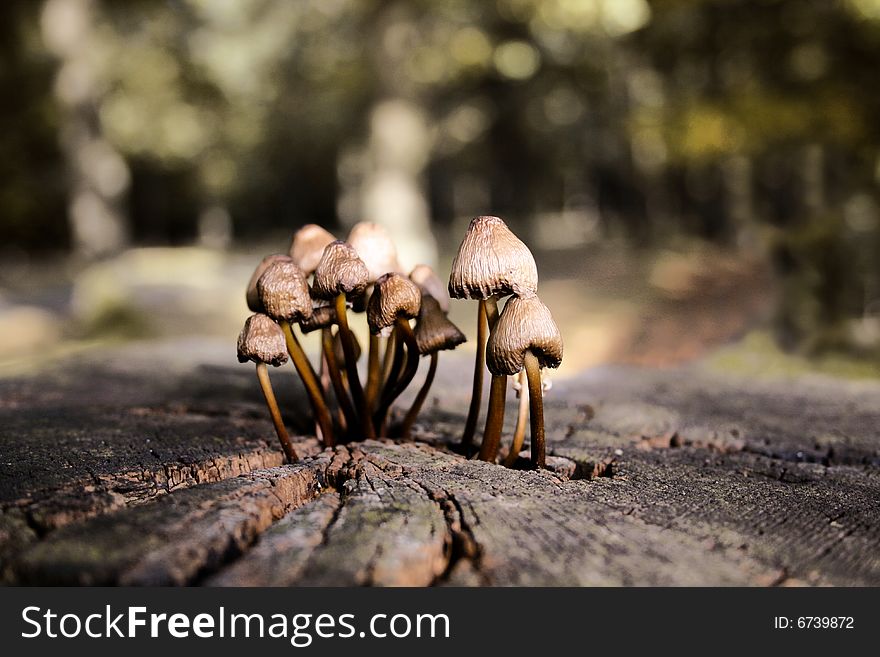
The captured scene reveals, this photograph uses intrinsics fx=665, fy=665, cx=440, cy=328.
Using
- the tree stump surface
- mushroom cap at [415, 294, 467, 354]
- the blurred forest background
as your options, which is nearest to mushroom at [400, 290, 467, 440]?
mushroom cap at [415, 294, 467, 354]

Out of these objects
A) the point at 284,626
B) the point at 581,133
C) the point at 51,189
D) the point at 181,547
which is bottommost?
the point at 284,626

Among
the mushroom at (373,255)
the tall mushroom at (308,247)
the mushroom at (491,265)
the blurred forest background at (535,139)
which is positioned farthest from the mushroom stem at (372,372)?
the blurred forest background at (535,139)

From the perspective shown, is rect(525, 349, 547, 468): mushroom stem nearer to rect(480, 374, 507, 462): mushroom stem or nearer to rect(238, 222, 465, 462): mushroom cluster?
rect(480, 374, 507, 462): mushroom stem

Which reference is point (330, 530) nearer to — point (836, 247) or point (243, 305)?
point (836, 247)

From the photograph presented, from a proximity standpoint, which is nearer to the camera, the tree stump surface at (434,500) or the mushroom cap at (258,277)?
the tree stump surface at (434,500)

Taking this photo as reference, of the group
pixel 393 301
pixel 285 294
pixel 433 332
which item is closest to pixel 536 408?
pixel 433 332

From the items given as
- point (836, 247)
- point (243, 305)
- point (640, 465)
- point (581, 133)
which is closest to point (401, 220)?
point (243, 305)

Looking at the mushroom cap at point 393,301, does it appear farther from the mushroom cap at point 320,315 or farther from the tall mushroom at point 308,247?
the tall mushroom at point 308,247

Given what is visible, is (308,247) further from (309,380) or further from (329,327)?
(309,380)
